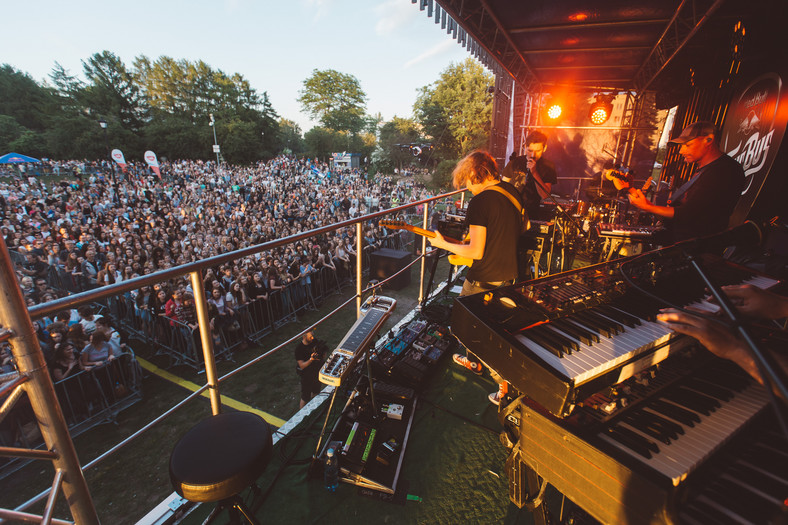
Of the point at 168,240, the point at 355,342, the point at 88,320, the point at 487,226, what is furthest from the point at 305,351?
the point at 168,240

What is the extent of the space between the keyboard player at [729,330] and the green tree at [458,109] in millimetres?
31904

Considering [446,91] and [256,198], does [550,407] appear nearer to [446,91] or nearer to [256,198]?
[256,198]

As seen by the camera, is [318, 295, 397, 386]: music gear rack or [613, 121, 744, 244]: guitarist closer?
[318, 295, 397, 386]: music gear rack

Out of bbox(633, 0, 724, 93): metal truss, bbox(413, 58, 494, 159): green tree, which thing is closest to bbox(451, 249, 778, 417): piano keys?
bbox(633, 0, 724, 93): metal truss

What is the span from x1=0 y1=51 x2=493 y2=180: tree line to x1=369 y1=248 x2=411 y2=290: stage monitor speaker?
2474 centimetres

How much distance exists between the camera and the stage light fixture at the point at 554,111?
10539 millimetres

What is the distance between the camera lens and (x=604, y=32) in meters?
5.86

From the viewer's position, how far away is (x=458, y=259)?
2891 millimetres

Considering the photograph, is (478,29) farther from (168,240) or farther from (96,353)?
(168,240)

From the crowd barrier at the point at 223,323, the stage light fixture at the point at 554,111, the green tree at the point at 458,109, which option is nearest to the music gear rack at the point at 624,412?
the crowd barrier at the point at 223,323

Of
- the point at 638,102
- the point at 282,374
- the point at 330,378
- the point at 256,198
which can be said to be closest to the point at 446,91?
the point at 256,198

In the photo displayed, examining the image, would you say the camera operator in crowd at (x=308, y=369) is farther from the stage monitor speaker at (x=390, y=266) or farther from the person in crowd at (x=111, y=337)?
the stage monitor speaker at (x=390, y=266)

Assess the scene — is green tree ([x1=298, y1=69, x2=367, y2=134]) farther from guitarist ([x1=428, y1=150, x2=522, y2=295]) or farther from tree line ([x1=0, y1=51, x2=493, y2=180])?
guitarist ([x1=428, y1=150, x2=522, y2=295])

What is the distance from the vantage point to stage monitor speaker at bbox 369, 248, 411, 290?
32.3ft
